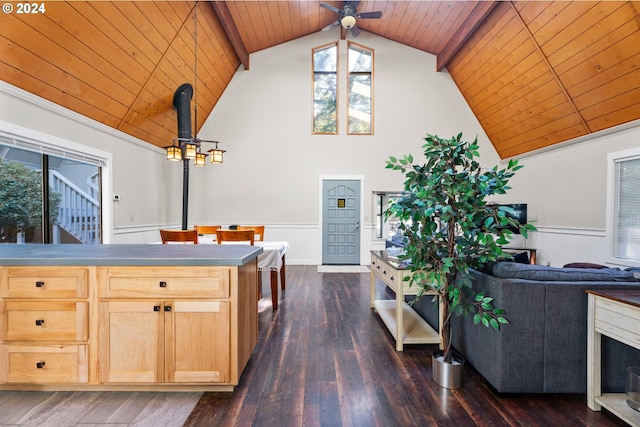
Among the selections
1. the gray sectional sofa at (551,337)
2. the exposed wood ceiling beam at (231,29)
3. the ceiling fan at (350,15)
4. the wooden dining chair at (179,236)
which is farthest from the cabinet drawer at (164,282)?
the ceiling fan at (350,15)

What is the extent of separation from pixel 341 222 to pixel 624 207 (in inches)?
176

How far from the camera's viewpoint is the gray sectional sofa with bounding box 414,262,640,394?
1806mm

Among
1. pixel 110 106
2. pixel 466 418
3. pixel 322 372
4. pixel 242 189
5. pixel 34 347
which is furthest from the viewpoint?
pixel 242 189

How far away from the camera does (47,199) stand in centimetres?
330

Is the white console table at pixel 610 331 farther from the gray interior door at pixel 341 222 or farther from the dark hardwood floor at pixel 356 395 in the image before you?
the gray interior door at pixel 341 222

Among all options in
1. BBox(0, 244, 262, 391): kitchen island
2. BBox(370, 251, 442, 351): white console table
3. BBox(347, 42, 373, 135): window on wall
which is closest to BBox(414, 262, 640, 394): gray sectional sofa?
BBox(370, 251, 442, 351): white console table

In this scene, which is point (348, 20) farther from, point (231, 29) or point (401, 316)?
point (401, 316)

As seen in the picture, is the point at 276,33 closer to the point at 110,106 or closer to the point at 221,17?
the point at 221,17

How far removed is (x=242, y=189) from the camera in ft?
21.6

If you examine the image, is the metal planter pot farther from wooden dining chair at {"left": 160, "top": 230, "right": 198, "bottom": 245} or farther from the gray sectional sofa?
wooden dining chair at {"left": 160, "top": 230, "right": 198, "bottom": 245}

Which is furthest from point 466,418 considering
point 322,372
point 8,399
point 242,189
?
point 242,189

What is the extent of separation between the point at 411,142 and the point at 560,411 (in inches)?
223

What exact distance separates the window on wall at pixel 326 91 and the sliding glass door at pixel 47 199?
13.9ft

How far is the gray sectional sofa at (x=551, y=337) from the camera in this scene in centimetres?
181
